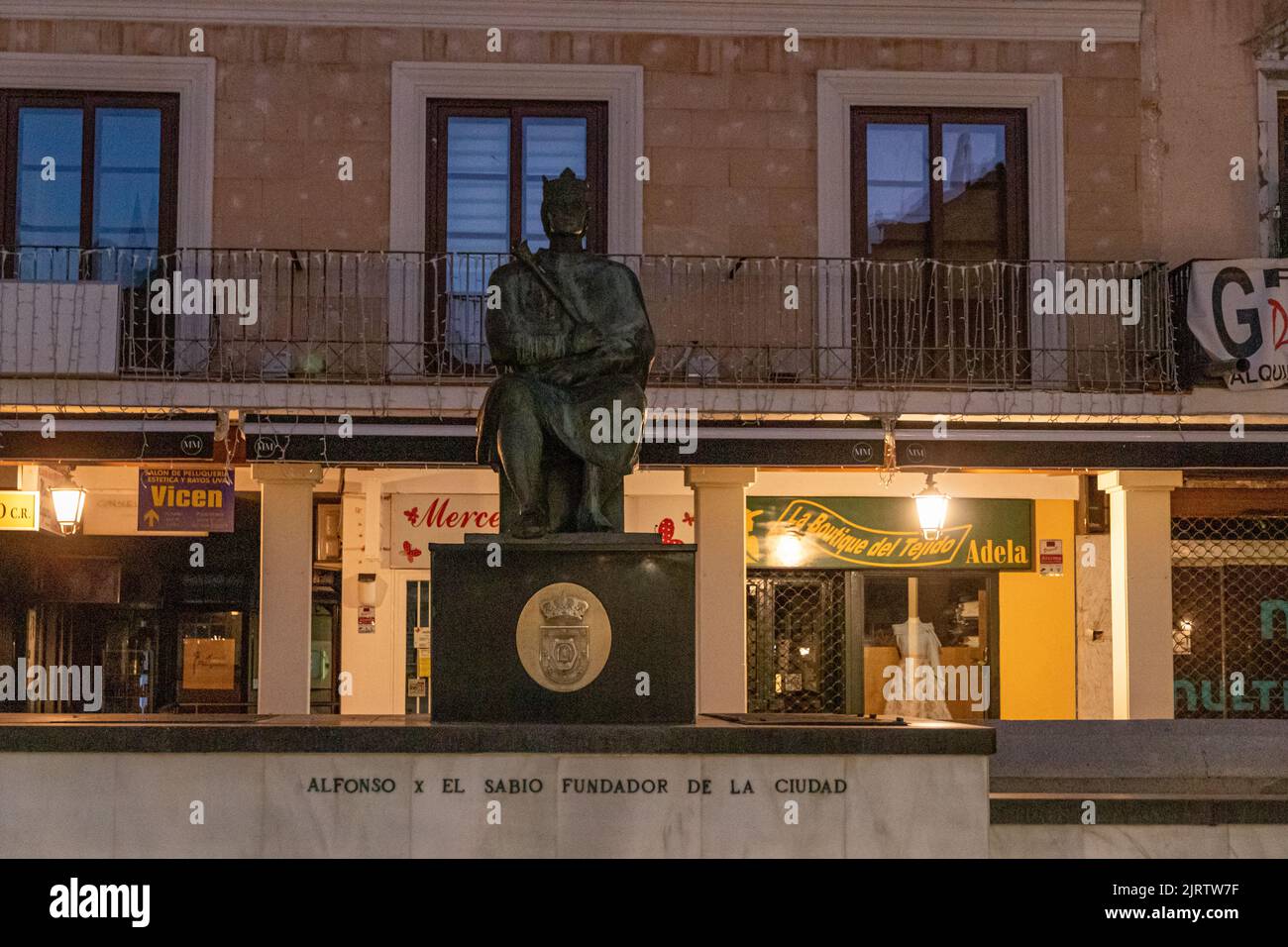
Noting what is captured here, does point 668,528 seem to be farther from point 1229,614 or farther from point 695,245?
point 1229,614

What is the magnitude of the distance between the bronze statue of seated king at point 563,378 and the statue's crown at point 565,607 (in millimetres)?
321

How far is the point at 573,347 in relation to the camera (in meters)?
8.29

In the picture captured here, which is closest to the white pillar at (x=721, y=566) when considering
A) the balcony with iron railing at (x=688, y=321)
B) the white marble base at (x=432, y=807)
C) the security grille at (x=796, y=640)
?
the balcony with iron railing at (x=688, y=321)

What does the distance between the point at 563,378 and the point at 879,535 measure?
A: 8347 mm

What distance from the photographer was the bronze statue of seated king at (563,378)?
8117 mm

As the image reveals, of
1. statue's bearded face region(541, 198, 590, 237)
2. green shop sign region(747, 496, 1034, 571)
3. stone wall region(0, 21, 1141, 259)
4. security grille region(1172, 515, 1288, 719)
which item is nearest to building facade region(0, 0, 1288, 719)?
stone wall region(0, 21, 1141, 259)

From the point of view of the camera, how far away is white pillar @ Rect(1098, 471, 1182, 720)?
48.1 feet

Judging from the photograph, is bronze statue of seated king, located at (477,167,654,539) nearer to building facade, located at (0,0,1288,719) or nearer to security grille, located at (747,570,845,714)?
building facade, located at (0,0,1288,719)

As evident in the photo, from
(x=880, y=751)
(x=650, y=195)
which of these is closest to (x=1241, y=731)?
(x=880, y=751)

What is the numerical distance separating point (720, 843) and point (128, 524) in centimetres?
1019

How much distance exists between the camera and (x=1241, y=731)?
9.98 meters

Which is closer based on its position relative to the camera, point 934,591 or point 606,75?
point 606,75

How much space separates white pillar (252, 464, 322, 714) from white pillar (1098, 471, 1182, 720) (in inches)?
260

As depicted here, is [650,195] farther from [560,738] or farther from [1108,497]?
[560,738]
